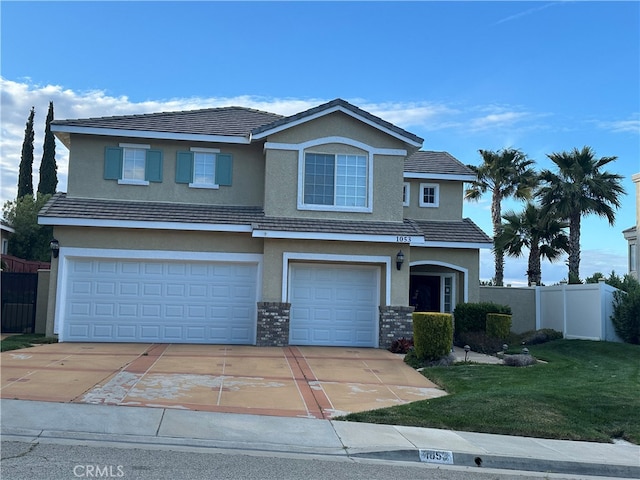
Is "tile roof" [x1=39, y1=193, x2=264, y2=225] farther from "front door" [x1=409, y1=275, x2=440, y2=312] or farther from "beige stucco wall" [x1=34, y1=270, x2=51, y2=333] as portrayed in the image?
"front door" [x1=409, y1=275, x2=440, y2=312]

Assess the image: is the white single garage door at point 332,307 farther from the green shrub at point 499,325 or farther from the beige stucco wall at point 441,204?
the beige stucco wall at point 441,204

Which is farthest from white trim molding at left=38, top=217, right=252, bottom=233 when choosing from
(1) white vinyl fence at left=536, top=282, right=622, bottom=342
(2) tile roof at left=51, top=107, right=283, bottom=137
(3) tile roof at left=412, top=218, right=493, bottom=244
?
(1) white vinyl fence at left=536, top=282, right=622, bottom=342

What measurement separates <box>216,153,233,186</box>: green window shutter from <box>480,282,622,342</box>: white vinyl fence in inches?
402

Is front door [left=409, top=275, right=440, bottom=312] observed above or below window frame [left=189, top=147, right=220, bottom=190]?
below

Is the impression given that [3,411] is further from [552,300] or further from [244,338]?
[552,300]

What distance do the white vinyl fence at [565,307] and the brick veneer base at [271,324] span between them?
353 inches

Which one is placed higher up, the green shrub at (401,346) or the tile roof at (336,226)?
the tile roof at (336,226)

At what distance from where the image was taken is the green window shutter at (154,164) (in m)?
19.3

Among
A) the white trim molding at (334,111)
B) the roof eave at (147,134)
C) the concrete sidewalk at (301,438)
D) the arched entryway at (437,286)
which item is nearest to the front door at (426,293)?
the arched entryway at (437,286)

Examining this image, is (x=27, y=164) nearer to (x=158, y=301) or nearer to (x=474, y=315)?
(x=158, y=301)

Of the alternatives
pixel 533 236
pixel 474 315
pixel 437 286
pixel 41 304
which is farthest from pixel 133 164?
pixel 533 236

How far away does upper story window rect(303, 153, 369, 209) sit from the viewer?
18844 millimetres

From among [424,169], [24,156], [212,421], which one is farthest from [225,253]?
[24,156]

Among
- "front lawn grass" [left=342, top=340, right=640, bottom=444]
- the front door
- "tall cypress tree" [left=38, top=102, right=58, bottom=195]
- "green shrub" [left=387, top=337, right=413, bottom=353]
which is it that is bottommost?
"front lawn grass" [left=342, top=340, right=640, bottom=444]
